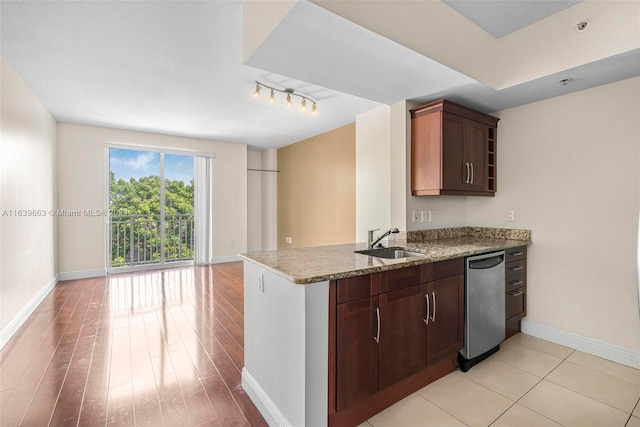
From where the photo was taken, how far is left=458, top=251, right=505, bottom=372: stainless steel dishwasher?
239 cm

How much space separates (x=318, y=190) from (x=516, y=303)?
12.0 ft

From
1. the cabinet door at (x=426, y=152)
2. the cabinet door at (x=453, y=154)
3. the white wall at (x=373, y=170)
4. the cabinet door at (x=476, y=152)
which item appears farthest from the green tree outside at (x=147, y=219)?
the cabinet door at (x=476, y=152)

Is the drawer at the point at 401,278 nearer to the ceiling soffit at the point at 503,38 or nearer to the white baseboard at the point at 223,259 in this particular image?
the ceiling soffit at the point at 503,38

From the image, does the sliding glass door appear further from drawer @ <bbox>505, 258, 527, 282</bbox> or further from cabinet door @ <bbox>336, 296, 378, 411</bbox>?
drawer @ <bbox>505, 258, 527, 282</bbox>

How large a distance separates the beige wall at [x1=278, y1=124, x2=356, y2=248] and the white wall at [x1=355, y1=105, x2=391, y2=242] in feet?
3.95

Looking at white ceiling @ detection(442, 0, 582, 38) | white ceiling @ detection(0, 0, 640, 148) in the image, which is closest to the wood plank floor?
white ceiling @ detection(0, 0, 640, 148)

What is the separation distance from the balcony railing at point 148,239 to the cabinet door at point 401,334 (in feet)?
17.6

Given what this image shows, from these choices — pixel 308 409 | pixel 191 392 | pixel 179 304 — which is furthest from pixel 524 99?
pixel 179 304

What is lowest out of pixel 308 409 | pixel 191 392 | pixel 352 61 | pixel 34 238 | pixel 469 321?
pixel 191 392

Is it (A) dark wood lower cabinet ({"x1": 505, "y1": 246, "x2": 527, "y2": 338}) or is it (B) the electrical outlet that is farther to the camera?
(A) dark wood lower cabinet ({"x1": 505, "y1": 246, "x2": 527, "y2": 338})

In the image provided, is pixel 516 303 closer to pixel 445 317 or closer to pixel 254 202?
pixel 445 317

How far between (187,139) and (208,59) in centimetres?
359

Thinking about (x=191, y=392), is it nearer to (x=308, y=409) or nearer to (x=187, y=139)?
(x=308, y=409)

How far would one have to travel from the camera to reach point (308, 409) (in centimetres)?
155
